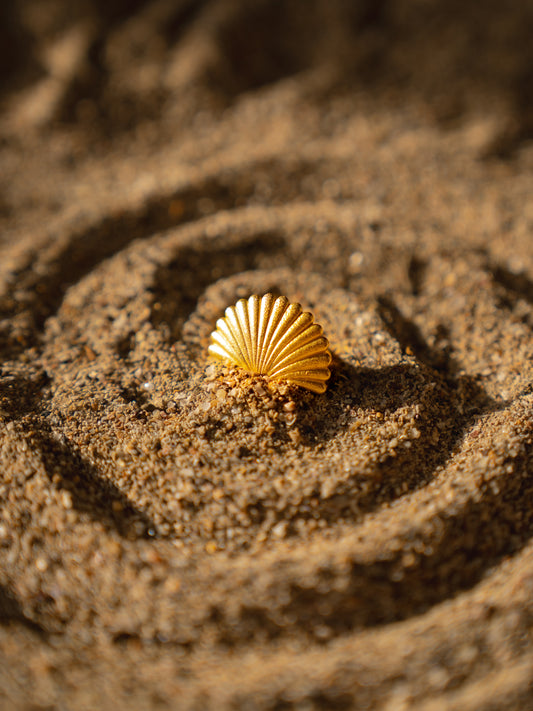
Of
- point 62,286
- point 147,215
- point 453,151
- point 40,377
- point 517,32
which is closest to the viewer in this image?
point 40,377

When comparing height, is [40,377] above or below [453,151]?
below

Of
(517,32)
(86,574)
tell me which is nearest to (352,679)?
(86,574)

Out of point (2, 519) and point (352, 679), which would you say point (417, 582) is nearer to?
point (352, 679)

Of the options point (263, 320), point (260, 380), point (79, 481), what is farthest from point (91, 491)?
point (263, 320)

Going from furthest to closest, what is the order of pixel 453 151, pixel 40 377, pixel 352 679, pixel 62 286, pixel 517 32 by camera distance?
pixel 517 32 → pixel 453 151 → pixel 62 286 → pixel 40 377 → pixel 352 679

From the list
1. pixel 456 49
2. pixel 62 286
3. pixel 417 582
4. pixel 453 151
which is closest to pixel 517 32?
pixel 456 49

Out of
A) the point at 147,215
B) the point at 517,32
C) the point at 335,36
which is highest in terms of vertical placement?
the point at 335,36

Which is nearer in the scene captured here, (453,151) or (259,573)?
(259,573)

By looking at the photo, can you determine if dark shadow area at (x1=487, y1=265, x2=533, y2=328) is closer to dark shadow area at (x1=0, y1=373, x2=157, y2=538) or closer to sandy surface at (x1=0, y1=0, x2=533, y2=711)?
sandy surface at (x1=0, y1=0, x2=533, y2=711)

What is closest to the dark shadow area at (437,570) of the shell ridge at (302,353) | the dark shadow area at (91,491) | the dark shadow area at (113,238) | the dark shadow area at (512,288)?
the dark shadow area at (91,491)
